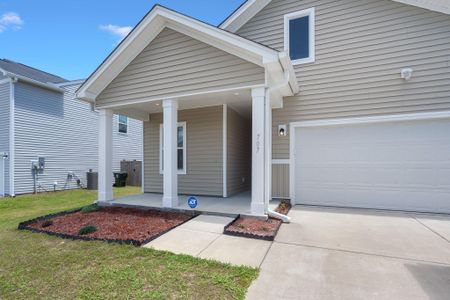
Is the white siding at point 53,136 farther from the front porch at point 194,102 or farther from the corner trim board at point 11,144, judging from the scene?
the front porch at point 194,102

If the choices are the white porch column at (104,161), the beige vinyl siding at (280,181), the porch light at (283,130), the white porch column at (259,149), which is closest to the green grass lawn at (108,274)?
the white porch column at (259,149)

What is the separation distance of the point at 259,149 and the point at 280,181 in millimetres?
2417

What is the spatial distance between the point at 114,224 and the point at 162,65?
12.7ft

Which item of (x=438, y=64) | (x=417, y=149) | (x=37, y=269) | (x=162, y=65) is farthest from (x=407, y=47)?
(x=37, y=269)

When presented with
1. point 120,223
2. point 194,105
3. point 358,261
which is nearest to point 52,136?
point 194,105

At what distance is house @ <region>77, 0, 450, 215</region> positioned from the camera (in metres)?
5.32

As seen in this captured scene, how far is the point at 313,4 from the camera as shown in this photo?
22.2ft

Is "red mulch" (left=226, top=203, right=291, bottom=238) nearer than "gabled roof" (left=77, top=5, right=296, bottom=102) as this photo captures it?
Yes

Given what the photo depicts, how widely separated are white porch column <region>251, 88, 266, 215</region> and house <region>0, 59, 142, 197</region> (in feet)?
22.6

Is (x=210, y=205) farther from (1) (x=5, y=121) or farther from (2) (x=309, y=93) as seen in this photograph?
(1) (x=5, y=121)

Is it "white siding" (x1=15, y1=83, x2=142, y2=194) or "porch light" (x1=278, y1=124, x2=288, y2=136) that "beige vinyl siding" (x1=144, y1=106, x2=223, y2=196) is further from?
"white siding" (x1=15, y1=83, x2=142, y2=194)

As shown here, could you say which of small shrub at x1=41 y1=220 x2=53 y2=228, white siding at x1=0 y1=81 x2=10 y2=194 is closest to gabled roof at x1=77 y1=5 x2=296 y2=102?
small shrub at x1=41 y1=220 x2=53 y2=228

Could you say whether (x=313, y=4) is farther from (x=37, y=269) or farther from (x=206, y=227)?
(x=37, y=269)

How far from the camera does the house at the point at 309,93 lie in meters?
5.32
